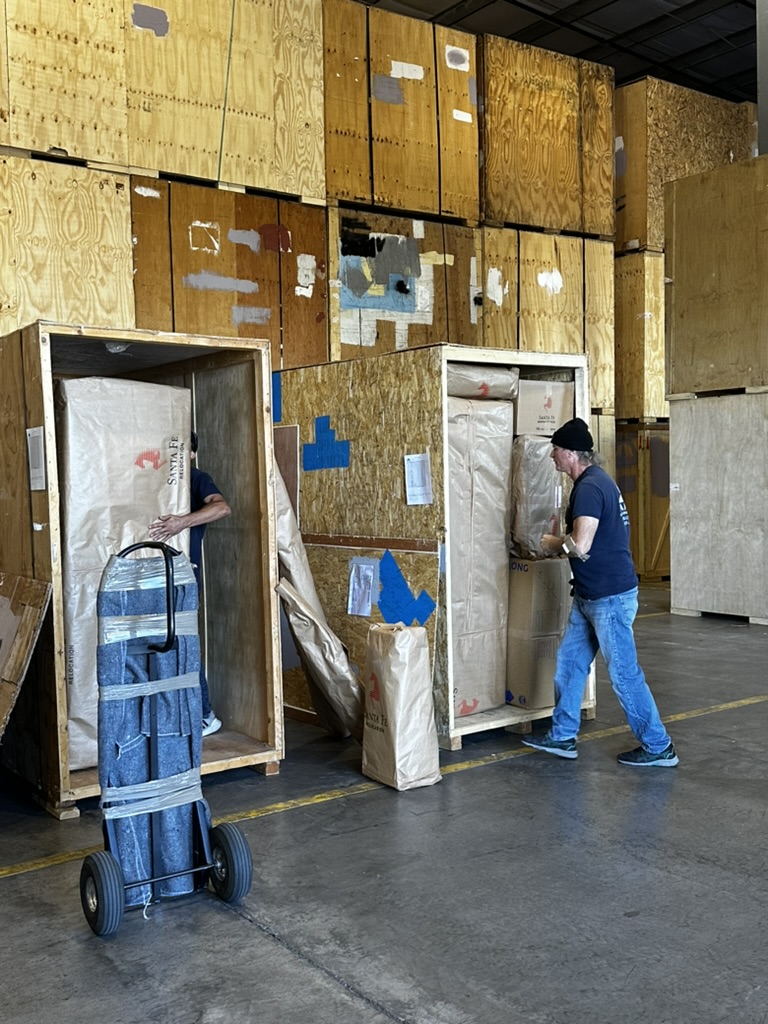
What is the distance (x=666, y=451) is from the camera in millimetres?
12930

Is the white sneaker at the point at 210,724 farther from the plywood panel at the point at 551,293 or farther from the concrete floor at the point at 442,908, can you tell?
the plywood panel at the point at 551,293

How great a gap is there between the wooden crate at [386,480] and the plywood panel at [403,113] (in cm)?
346

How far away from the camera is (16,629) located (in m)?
4.71

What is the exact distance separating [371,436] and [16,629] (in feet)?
7.44

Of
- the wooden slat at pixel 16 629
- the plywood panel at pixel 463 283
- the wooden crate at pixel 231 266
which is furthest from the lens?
the plywood panel at pixel 463 283

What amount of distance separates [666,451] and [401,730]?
8910mm

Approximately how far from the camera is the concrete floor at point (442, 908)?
302 cm

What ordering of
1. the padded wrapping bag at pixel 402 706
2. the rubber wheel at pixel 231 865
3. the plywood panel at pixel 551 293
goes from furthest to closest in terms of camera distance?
the plywood panel at pixel 551 293
the padded wrapping bag at pixel 402 706
the rubber wheel at pixel 231 865

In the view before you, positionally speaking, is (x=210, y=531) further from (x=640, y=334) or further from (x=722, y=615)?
(x=640, y=334)

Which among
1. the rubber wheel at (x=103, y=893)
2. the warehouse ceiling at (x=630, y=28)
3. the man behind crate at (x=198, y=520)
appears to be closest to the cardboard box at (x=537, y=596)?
the man behind crate at (x=198, y=520)

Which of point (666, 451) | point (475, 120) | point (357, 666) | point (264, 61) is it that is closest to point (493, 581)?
point (357, 666)

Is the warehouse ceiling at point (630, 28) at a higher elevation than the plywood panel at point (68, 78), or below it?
higher

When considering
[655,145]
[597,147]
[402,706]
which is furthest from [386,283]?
[402,706]

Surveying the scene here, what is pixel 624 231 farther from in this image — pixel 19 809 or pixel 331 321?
pixel 19 809
